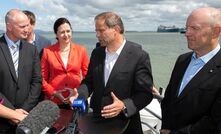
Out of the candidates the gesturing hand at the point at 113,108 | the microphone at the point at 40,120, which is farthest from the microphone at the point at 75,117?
the gesturing hand at the point at 113,108

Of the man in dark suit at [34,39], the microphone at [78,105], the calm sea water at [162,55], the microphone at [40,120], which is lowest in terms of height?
the calm sea water at [162,55]

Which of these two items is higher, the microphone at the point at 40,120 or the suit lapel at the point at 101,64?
the suit lapel at the point at 101,64

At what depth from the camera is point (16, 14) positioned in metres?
3.56

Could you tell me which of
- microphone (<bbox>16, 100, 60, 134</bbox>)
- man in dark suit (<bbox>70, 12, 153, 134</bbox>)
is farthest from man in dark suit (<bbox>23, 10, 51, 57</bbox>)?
microphone (<bbox>16, 100, 60, 134</bbox>)

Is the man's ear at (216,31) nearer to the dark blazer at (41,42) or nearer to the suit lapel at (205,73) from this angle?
the suit lapel at (205,73)

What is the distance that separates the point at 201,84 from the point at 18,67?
187 cm

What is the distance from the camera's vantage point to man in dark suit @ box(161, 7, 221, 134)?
243 cm

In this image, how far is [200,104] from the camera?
2.46 meters

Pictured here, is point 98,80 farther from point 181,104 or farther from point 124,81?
point 181,104

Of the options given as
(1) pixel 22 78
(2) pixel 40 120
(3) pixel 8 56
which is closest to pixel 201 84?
(2) pixel 40 120

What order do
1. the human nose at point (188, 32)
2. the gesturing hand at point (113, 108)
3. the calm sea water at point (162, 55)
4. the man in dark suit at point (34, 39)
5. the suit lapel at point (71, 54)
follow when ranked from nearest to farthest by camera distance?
the human nose at point (188, 32), the gesturing hand at point (113, 108), the suit lapel at point (71, 54), the man in dark suit at point (34, 39), the calm sea water at point (162, 55)

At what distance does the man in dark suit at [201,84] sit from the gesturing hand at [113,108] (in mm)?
420

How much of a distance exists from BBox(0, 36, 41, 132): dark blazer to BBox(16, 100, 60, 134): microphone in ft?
3.74

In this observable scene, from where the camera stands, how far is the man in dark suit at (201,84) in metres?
2.43
